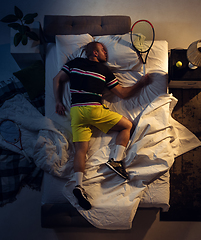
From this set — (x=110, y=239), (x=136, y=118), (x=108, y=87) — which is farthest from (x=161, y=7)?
(x=110, y=239)

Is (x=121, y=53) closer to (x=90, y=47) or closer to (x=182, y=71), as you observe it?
(x=90, y=47)

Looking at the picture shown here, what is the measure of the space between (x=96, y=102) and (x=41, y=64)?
83cm

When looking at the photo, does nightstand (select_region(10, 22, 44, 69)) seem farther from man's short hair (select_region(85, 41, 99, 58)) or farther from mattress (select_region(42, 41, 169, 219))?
man's short hair (select_region(85, 41, 99, 58))

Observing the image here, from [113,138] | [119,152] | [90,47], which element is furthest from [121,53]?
[119,152]

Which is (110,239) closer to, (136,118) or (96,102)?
(136,118)

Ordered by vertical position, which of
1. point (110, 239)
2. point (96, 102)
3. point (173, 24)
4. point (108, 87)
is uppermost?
point (173, 24)

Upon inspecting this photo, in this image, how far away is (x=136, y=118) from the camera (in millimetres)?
1709

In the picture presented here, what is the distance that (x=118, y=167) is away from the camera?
1.54 m

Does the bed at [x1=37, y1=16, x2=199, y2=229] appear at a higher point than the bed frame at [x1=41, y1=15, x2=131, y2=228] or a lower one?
lower

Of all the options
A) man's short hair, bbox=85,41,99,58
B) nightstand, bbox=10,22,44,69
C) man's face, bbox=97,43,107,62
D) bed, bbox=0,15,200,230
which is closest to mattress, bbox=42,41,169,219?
bed, bbox=0,15,200,230

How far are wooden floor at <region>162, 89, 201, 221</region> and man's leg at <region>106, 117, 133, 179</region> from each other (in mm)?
657

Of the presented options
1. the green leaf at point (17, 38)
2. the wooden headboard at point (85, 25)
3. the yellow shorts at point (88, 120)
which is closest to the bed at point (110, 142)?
the wooden headboard at point (85, 25)

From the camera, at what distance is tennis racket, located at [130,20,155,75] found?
5.38 ft

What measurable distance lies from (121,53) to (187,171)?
1.38 m
